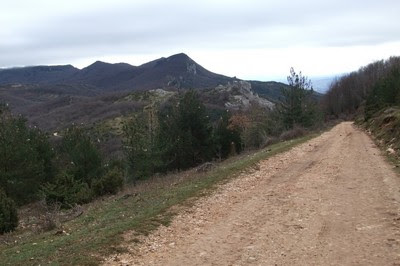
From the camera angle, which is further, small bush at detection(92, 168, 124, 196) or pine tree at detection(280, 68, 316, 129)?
pine tree at detection(280, 68, 316, 129)

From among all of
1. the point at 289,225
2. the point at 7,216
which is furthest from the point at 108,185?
the point at 289,225

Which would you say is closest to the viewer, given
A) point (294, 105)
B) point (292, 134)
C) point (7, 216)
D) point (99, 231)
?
point (99, 231)

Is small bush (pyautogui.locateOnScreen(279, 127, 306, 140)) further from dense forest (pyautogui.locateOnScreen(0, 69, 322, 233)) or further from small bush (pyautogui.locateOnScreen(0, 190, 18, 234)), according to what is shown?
small bush (pyautogui.locateOnScreen(0, 190, 18, 234))

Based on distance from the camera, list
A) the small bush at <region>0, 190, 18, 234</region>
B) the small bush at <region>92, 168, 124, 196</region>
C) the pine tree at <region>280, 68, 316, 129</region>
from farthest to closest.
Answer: the pine tree at <region>280, 68, 316, 129</region>, the small bush at <region>92, 168, 124, 196</region>, the small bush at <region>0, 190, 18, 234</region>

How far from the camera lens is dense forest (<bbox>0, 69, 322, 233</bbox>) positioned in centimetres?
2490

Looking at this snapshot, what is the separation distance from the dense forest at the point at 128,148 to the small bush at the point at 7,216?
35 millimetres

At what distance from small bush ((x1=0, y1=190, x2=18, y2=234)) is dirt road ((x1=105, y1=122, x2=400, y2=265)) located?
7.48 metres

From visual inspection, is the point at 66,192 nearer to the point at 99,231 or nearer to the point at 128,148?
the point at 128,148

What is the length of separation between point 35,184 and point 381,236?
30710 mm

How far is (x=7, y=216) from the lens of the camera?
49.1 feet

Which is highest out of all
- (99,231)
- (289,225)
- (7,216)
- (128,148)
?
(289,225)

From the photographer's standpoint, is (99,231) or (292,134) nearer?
(99,231)

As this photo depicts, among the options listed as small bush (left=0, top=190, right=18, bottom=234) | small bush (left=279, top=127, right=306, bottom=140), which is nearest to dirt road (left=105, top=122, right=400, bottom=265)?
small bush (left=0, top=190, right=18, bottom=234)

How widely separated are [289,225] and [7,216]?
10517mm
